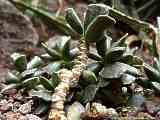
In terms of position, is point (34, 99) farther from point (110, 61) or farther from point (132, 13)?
point (132, 13)

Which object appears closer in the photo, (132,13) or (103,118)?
(103,118)

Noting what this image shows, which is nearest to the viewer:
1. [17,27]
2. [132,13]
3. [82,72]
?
[82,72]

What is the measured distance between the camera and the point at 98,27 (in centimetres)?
114

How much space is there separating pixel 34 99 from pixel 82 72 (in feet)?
0.54

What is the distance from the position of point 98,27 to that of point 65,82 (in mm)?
182

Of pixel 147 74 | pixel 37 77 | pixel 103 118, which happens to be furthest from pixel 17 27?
pixel 103 118

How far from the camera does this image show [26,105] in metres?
1.24

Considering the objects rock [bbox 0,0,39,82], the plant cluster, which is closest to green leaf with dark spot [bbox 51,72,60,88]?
the plant cluster

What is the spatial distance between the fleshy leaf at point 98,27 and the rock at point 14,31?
604 millimetres

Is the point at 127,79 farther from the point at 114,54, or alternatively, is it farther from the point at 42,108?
the point at 42,108

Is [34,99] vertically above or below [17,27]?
below

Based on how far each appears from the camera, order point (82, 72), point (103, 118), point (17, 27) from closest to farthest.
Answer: point (103, 118), point (82, 72), point (17, 27)

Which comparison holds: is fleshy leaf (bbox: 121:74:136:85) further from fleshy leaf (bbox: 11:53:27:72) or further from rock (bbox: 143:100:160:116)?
fleshy leaf (bbox: 11:53:27:72)

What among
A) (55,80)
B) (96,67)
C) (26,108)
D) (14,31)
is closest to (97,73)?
(96,67)
